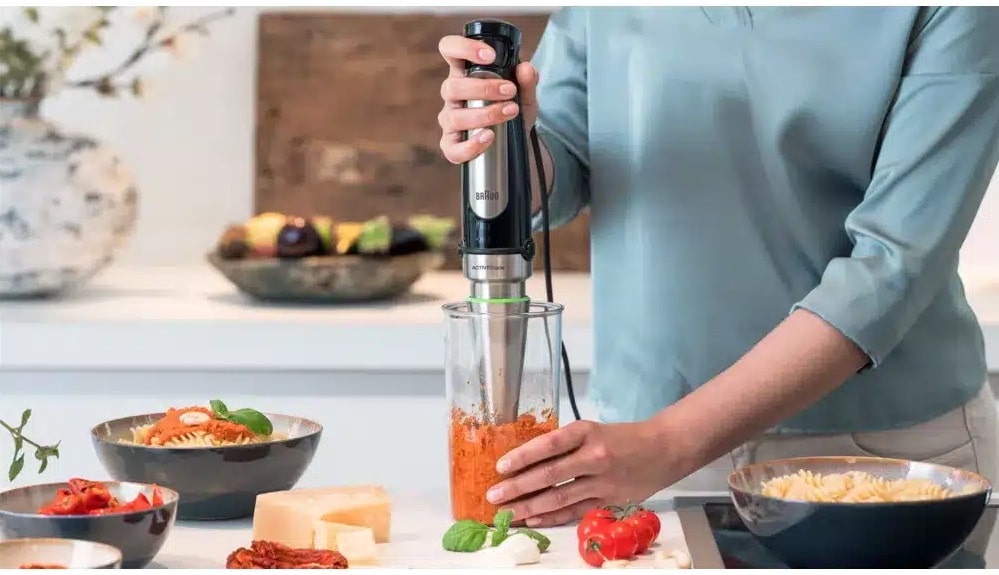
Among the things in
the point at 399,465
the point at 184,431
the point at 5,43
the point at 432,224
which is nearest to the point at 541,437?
the point at 184,431

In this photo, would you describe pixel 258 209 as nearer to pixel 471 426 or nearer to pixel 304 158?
pixel 304 158

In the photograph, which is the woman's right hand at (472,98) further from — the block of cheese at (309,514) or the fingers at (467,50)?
the block of cheese at (309,514)

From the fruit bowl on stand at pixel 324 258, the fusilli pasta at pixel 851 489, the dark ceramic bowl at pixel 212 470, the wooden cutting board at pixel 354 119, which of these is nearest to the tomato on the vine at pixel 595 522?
the fusilli pasta at pixel 851 489

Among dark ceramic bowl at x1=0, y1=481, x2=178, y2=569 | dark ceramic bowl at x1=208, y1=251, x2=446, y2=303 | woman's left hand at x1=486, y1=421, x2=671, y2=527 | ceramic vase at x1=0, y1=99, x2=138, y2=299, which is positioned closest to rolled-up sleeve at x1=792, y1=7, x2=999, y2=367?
woman's left hand at x1=486, y1=421, x2=671, y2=527

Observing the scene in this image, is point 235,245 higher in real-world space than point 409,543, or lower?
higher

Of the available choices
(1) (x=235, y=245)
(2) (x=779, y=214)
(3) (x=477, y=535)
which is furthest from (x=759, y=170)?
(1) (x=235, y=245)

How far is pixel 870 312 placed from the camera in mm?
1209

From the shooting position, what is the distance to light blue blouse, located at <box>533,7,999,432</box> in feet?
4.27

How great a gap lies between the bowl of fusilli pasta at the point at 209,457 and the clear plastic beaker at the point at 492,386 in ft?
0.44

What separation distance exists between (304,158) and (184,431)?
1718mm

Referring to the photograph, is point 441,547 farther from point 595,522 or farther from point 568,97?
point 568,97

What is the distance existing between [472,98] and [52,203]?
1.35 meters

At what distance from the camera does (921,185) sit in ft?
4.15

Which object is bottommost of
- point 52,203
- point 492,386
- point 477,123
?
point 492,386
